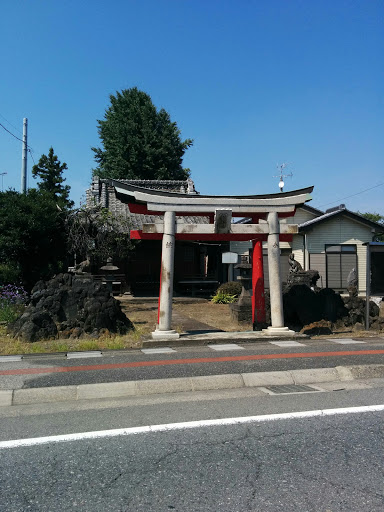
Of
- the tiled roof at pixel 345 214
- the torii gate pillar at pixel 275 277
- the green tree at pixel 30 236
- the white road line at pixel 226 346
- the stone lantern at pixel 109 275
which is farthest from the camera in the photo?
the tiled roof at pixel 345 214

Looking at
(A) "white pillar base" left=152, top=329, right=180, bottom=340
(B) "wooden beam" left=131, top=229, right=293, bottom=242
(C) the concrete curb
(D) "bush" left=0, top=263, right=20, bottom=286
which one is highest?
(B) "wooden beam" left=131, top=229, right=293, bottom=242

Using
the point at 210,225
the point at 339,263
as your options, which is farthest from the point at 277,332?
the point at 339,263

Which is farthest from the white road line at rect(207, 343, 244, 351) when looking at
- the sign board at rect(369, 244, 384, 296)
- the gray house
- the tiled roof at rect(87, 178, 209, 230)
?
the gray house

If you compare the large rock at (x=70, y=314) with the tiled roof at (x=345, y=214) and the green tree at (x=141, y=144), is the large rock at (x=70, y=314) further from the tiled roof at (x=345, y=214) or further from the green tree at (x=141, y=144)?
the green tree at (x=141, y=144)

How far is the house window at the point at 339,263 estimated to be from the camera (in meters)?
22.0

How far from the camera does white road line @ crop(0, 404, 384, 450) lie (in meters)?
3.96

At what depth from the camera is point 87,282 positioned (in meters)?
11.5

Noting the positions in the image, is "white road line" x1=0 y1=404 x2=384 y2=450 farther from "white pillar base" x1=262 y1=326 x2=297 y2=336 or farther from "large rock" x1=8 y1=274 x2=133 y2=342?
"large rock" x1=8 y1=274 x2=133 y2=342

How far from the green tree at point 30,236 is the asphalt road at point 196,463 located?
11.3 m

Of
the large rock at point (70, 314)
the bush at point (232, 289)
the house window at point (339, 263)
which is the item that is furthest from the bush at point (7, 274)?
the house window at point (339, 263)

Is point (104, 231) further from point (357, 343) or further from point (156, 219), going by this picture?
point (357, 343)

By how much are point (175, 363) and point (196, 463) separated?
3400 mm

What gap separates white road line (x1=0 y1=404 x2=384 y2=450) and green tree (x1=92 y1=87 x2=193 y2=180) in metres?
28.2

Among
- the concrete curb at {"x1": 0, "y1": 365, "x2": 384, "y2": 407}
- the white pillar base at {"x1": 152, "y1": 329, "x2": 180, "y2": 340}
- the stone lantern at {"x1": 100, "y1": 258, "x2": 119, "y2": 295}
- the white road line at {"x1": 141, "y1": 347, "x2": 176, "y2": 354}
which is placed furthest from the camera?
the stone lantern at {"x1": 100, "y1": 258, "x2": 119, "y2": 295}
